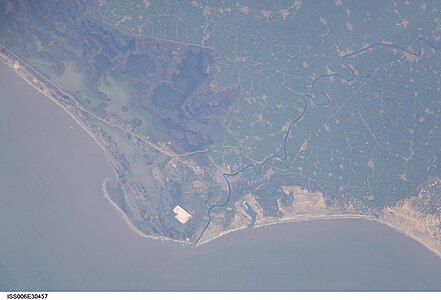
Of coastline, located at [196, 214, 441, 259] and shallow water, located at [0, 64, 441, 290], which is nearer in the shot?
shallow water, located at [0, 64, 441, 290]

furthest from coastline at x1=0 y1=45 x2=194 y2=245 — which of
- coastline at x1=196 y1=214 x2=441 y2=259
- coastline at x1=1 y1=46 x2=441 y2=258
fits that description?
coastline at x1=196 y1=214 x2=441 y2=259

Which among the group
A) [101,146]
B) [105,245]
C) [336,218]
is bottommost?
[336,218]

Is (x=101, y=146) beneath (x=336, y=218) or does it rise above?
above

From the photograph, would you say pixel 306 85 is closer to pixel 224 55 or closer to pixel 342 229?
pixel 224 55

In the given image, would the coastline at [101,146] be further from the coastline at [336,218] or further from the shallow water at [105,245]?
the coastline at [336,218]

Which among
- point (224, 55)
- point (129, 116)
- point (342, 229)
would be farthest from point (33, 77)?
point (342, 229)

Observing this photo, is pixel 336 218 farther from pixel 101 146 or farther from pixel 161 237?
pixel 101 146

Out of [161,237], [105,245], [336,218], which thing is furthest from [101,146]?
[336,218]

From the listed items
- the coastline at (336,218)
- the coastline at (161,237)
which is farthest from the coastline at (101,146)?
the coastline at (336,218)

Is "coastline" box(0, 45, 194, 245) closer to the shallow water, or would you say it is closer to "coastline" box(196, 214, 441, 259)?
the shallow water
